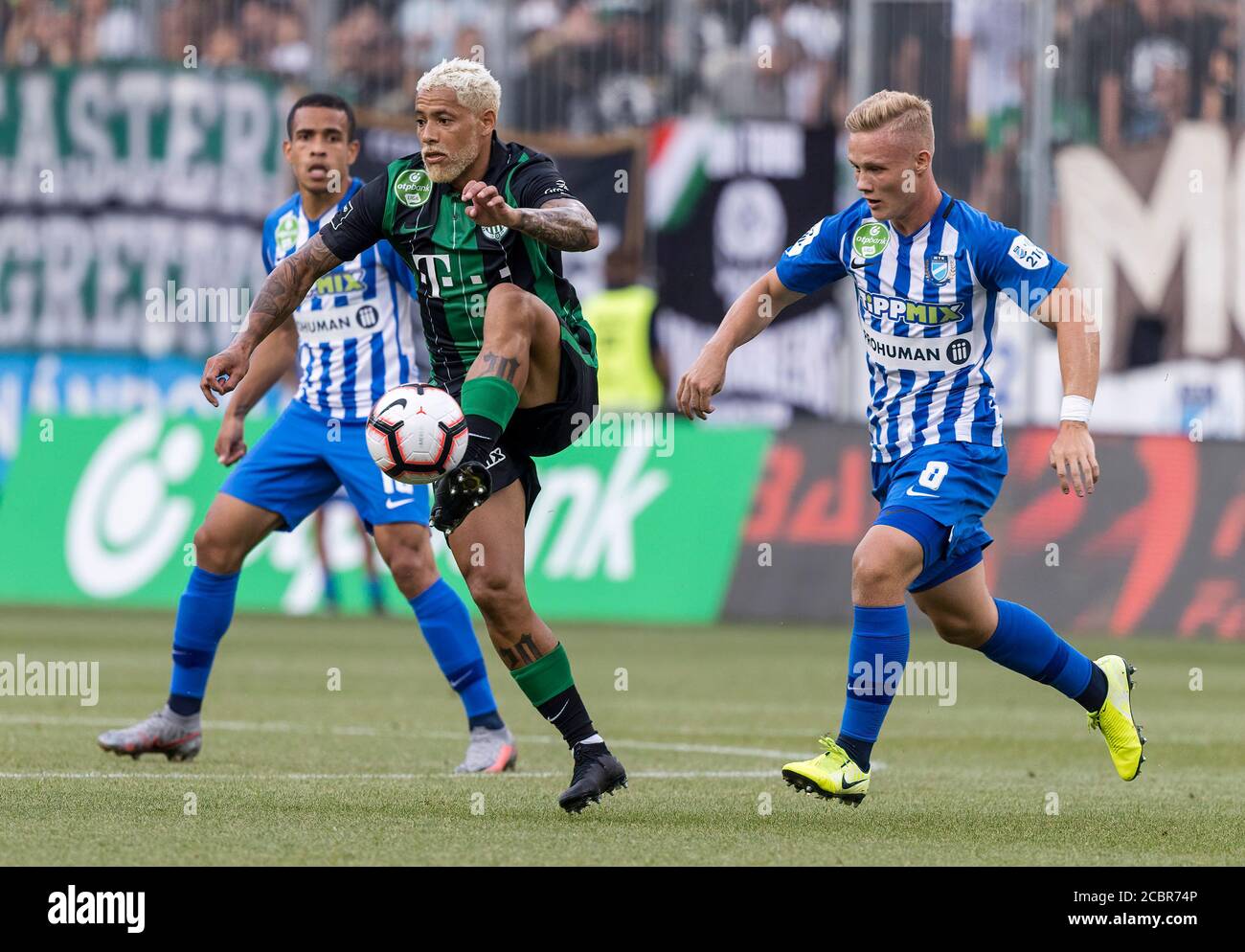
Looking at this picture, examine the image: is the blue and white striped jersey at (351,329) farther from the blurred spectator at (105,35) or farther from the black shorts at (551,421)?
the blurred spectator at (105,35)

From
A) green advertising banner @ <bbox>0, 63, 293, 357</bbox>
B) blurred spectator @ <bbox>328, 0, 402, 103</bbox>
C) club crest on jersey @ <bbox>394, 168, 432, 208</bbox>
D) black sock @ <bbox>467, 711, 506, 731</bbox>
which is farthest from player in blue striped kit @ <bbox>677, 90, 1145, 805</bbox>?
green advertising banner @ <bbox>0, 63, 293, 357</bbox>

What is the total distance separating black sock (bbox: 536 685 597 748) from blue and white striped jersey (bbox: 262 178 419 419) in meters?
1.92

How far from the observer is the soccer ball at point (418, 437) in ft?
20.4

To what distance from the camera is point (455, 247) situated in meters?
6.71

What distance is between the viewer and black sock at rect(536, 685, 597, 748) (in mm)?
6742

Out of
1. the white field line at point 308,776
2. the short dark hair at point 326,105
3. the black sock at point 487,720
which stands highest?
the short dark hair at point 326,105

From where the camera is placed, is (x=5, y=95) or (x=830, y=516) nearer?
(x=830, y=516)

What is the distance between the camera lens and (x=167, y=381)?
1884cm

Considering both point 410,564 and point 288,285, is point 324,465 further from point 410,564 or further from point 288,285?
point 288,285

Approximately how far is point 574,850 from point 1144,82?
15091 millimetres

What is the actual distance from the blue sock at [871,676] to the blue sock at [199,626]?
8.71ft

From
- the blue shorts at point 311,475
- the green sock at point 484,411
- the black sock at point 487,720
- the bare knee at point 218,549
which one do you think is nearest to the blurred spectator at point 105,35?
the blue shorts at point 311,475
